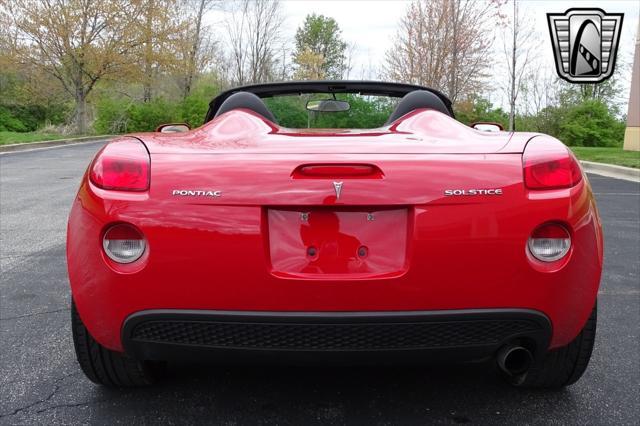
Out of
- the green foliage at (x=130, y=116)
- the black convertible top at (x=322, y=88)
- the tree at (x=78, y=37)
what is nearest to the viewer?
the black convertible top at (x=322, y=88)

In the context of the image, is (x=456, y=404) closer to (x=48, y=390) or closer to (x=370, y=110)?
(x=48, y=390)

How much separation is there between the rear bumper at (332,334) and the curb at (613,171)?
445 inches

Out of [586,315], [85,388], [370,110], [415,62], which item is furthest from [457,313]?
[415,62]

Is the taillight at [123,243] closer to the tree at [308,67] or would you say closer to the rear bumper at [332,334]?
the rear bumper at [332,334]

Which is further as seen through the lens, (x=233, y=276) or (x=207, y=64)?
(x=207, y=64)

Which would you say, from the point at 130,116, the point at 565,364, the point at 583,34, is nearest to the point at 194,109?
the point at 130,116

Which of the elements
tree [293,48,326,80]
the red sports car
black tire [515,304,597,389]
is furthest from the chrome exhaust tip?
tree [293,48,326,80]

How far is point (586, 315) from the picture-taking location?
1.84 metres

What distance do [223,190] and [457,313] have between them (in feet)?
2.72

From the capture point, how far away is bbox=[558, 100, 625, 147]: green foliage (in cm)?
2941

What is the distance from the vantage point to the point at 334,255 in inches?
66.9

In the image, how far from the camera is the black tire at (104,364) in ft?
6.78

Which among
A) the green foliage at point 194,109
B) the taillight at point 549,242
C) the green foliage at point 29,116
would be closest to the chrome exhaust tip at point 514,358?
the taillight at point 549,242

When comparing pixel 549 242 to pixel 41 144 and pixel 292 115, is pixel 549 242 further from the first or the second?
pixel 41 144
